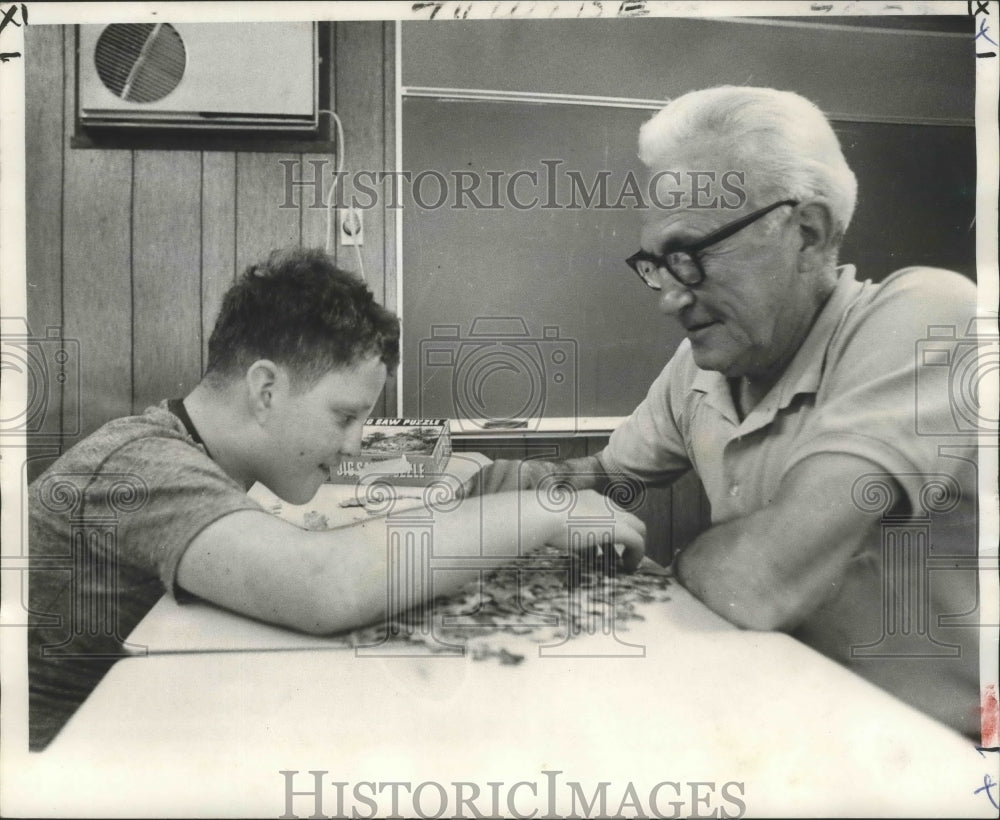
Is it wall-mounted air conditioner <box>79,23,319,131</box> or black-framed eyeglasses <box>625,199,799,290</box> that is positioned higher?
wall-mounted air conditioner <box>79,23,319,131</box>

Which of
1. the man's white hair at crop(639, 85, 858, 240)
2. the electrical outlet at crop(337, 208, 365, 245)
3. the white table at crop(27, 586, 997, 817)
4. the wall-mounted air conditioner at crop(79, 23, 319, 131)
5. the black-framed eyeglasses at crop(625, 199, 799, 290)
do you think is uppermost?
the wall-mounted air conditioner at crop(79, 23, 319, 131)

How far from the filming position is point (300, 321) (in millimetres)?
1212

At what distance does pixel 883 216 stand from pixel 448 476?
2.27ft

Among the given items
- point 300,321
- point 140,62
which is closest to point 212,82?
point 140,62

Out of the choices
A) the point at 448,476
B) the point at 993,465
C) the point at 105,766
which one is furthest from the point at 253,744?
the point at 993,465

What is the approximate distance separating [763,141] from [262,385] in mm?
759

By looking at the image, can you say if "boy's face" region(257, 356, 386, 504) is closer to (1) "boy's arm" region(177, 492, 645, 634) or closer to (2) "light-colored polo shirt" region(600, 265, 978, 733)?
(1) "boy's arm" region(177, 492, 645, 634)

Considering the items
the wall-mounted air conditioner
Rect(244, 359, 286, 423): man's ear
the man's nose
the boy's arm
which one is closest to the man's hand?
the boy's arm

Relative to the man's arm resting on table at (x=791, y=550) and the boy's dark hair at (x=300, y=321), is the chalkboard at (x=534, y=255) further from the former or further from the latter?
the man's arm resting on table at (x=791, y=550)

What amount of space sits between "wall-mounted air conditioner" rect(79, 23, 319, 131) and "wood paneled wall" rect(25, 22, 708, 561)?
0.04 metres

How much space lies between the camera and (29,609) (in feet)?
4.11

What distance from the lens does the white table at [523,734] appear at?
3.90 ft

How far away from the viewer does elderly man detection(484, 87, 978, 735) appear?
1175mm

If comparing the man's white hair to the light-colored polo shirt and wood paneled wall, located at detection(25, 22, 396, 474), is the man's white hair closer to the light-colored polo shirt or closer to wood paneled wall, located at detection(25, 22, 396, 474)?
the light-colored polo shirt
